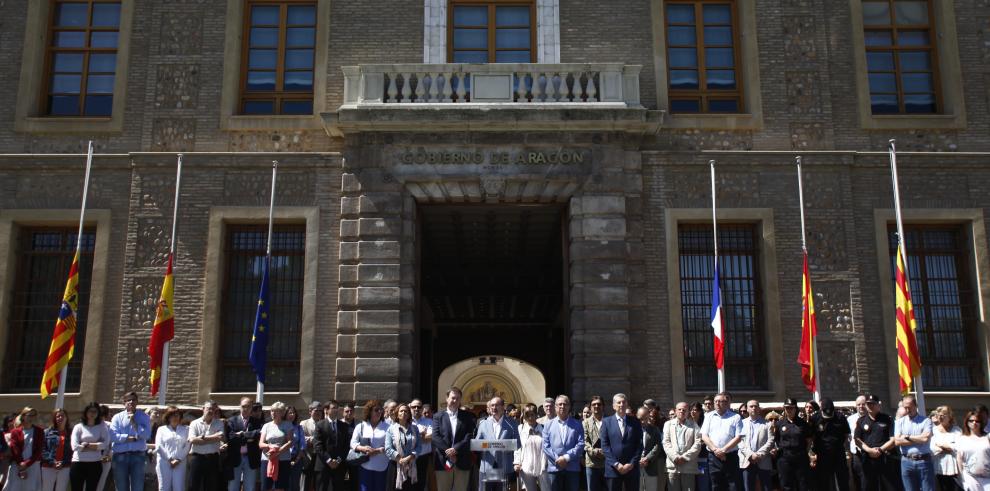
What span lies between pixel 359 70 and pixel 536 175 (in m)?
3.84

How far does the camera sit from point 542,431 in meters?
12.1

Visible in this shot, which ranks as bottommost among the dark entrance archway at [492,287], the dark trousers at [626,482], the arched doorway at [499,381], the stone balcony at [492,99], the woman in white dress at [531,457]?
the dark trousers at [626,482]

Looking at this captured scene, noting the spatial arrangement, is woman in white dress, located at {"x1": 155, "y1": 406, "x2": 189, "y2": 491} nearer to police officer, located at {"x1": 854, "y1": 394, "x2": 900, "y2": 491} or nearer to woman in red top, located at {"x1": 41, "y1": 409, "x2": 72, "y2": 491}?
woman in red top, located at {"x1": 41, "y1": 409, "x2": 72, "y2": 491}

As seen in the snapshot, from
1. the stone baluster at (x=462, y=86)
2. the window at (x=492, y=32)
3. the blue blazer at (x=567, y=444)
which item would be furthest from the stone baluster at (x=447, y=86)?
the blue blazer at (x=567, y=444)

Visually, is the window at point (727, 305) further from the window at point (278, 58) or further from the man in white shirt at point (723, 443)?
the window at point (278, 58)

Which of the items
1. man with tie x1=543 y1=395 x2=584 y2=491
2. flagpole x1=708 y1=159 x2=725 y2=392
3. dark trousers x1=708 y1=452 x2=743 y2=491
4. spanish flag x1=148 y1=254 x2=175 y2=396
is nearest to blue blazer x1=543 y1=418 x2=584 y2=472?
man with tie x1=543 y1=395 x2=584 y2=491

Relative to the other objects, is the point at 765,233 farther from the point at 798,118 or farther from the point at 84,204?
the point at 84,204

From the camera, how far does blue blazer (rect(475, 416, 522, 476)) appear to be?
Answer: 11.8m

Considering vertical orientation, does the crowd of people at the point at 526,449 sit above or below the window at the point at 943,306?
below

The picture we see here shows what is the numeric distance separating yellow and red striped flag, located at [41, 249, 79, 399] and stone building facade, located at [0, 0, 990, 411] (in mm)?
1206

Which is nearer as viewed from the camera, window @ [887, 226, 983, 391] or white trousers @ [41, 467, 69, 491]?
white trousers @ [41, 467, 69, 491]

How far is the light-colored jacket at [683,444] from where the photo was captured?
1213 centimetres

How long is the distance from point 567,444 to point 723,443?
217cm

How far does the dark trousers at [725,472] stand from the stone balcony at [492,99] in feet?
22.1
